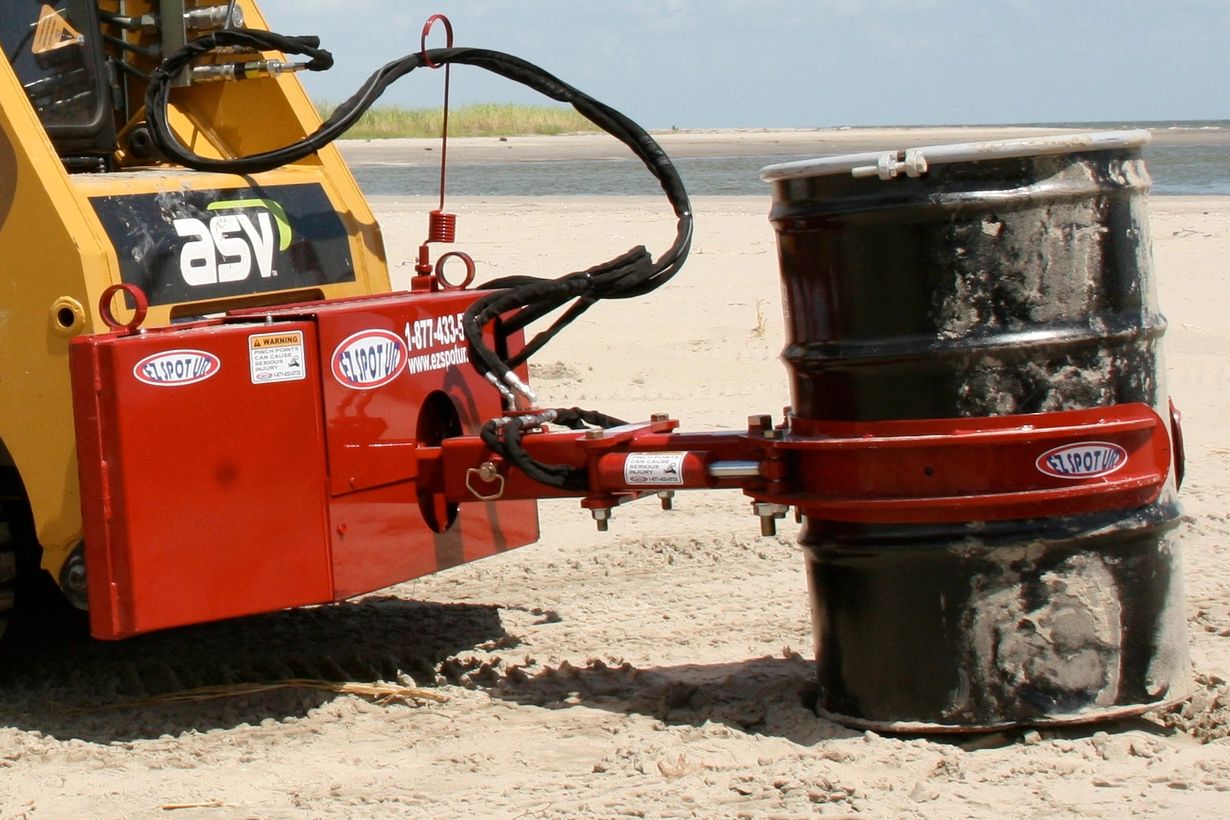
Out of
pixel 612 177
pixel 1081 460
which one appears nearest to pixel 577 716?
pixel 1081 460

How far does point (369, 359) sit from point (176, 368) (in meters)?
0.48

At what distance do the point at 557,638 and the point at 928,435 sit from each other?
5.27ft

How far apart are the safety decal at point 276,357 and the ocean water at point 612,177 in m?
15.6

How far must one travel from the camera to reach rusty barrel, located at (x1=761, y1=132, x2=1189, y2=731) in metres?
3.19

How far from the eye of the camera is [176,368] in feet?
11.8

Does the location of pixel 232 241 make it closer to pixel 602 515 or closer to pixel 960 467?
pixel 602 515

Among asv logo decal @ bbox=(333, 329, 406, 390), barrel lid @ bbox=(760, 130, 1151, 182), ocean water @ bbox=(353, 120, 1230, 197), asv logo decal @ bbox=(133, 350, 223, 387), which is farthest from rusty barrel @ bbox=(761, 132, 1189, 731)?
ocean water @ bbox=(353, 120, 1230, 197)

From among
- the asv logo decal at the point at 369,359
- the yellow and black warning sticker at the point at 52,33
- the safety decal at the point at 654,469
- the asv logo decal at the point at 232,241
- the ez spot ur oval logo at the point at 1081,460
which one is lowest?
the safety decal at the point at 654,469

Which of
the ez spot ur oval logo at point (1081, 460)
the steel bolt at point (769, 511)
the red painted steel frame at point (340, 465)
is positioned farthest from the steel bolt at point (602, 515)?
the ez spot ur oval logo at point (1081, 460)

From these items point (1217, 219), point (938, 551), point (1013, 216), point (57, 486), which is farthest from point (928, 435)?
point (1217, 219)

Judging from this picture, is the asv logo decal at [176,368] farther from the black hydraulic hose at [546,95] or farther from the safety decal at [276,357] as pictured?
the black hydraulic hose at [546,95]

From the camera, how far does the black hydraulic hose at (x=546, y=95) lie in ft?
12.6

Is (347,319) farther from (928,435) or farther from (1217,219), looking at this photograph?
(1217,219)

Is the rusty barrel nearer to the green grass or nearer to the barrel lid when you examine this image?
the barrel lid
